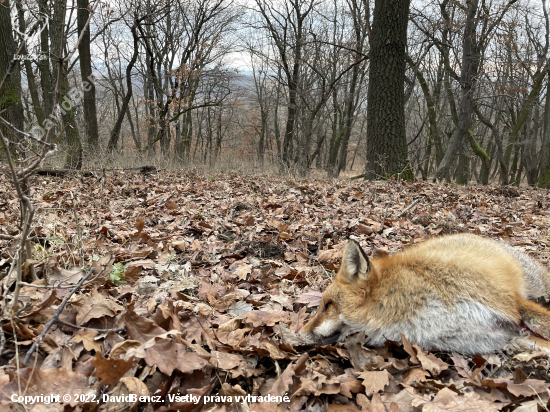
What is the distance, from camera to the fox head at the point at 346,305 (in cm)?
233

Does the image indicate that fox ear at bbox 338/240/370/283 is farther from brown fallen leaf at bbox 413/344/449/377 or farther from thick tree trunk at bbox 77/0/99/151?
thick tree trunk at bbox 77/0/99/151

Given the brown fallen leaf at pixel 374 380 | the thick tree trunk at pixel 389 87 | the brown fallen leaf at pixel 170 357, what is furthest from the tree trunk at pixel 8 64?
the brown fallen leaf at pixel 374 380

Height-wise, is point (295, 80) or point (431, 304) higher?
point (295, 80)

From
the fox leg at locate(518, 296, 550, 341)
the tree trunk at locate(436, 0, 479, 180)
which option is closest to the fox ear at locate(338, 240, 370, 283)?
the fox leg at locate(518, 296, 550, 341)

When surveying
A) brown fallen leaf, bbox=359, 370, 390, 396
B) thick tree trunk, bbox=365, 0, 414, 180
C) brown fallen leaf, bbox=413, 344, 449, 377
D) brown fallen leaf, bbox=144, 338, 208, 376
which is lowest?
brown fallen leaf, bbox=359, 370, 390, 396

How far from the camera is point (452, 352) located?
7.16 feet

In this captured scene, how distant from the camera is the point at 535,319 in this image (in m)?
2.20

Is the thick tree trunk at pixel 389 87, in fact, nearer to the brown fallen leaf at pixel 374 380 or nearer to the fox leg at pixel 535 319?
the fox leg at pixel 535 319

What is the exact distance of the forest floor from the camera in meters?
1.73

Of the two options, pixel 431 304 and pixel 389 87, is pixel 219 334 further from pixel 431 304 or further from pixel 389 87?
pixel 389 87

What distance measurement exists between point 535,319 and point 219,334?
7.34 feet

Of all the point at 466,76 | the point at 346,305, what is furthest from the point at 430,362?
the point at 466,76

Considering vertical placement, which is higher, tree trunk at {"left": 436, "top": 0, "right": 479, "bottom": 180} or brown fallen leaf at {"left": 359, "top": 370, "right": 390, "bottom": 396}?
tree trunk at {"left": 436, "top": 0, "right": 479, "bottom": 180}

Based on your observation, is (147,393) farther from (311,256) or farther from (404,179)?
(404,179)
